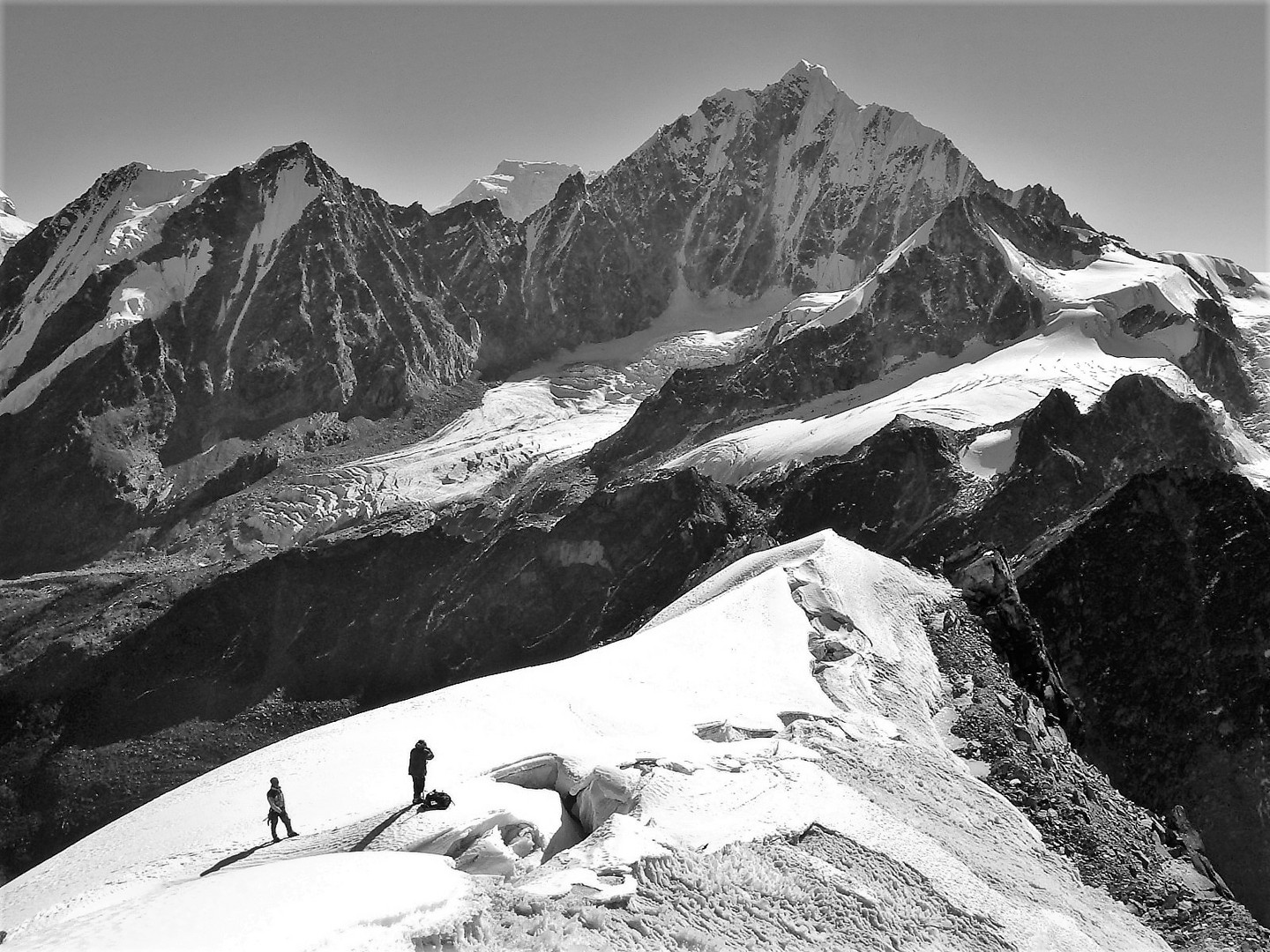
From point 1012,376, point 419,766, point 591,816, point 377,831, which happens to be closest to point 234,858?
point 377,831

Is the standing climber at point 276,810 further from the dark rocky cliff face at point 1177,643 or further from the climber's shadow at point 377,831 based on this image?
the dark rocky cliff face at point 1177,643

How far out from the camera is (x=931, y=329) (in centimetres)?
18675

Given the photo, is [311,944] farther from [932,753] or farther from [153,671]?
[153,671]

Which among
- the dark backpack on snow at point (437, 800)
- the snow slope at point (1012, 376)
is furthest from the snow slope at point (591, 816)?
the snow slope at point (1012, 376)

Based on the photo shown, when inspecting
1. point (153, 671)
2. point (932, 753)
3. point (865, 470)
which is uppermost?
point (865, 470)

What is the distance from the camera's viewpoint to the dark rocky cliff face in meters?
62.5

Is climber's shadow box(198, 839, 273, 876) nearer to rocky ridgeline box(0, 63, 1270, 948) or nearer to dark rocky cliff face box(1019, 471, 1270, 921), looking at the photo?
rocky ridgeline box(0, 63, 1270, 948)

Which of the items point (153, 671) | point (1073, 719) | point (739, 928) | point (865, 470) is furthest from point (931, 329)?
point (739, 928)

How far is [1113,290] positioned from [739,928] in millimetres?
175539

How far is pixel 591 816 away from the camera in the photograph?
28.5m

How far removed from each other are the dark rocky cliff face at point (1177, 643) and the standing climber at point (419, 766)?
39.9 metres

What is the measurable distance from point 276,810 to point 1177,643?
54.4 metres

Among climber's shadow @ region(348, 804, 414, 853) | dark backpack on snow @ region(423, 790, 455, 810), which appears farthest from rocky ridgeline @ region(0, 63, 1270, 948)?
climber's shadow @ region(348, 804, 414, 853)

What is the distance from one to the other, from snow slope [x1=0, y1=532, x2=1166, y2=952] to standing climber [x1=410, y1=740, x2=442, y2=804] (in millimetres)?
684
